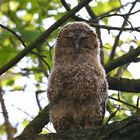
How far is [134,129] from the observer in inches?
99.7

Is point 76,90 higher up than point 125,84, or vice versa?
point 125,84

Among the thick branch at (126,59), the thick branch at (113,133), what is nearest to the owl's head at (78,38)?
the thick branch at (126,59)

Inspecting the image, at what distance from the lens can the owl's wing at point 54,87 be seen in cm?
445

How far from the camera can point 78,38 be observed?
188 inches

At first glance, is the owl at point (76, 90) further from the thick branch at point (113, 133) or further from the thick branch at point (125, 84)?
the thick branch at point (113, 133)

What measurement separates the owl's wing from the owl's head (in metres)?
0.38

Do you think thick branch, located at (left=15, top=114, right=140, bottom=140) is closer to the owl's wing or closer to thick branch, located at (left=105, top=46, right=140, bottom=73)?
the owl's wing

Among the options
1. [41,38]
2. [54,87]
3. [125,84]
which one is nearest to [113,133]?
→ [54,87]

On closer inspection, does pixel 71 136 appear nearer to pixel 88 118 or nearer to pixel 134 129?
pixel 134 129

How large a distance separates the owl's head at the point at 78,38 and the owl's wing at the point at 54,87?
1.26ft

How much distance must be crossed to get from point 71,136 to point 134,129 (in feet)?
1.60

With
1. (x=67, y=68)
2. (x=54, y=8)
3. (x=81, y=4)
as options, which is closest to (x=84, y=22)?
(x=81, y=4)

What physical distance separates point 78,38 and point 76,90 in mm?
614

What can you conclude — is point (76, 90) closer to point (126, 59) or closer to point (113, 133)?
point (126, 59)
